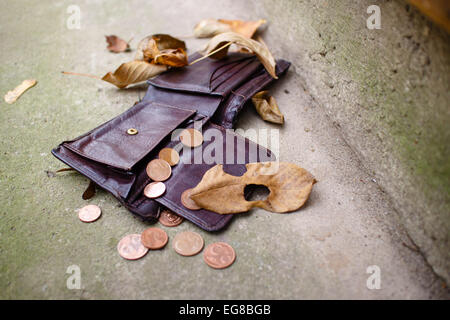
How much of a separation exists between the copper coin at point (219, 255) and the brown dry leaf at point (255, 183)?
5.6 inches

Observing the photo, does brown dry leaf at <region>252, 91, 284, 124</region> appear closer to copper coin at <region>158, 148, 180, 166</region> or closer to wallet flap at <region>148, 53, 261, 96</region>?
wallet flap at <region>148, 53, 261, 96</region>

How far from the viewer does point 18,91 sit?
81.9 inches

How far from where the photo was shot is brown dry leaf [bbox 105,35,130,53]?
2.41 meters

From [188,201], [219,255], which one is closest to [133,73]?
[188,201]

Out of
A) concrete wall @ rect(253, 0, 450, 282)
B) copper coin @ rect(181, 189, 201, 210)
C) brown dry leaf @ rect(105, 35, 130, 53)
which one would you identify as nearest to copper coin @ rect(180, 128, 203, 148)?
copper coin @ rect(181, 189, 201, 210)

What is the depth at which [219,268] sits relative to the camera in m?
1.23

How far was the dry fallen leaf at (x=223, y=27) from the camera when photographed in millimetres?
2342

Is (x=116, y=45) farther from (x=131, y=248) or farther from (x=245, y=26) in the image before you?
(x=131, y=248)

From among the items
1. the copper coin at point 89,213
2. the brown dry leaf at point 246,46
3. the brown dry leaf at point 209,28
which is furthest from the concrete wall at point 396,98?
the copper coin at point 89,213

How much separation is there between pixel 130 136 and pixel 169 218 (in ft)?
1.46

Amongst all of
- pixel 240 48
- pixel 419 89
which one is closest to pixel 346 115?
pixel 419 89

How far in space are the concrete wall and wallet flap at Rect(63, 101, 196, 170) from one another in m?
0.77

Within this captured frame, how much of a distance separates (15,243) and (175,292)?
0.69m

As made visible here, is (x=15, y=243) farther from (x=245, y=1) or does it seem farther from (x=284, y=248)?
(x=245, y=1)
